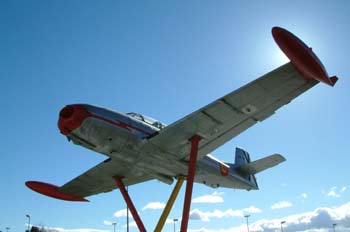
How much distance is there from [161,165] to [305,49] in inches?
371

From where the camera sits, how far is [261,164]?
68.6 ft

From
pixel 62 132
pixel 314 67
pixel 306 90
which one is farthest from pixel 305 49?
pixel 62 132

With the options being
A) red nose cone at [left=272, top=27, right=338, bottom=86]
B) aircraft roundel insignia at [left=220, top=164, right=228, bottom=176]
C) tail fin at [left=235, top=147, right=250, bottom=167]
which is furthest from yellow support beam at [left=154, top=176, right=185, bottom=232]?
red nose cone at [left=272, top=27, right=338, bottom=86]

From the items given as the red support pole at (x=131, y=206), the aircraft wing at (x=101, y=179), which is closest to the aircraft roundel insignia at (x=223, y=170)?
the aircraft wing at (x=101, y=179)

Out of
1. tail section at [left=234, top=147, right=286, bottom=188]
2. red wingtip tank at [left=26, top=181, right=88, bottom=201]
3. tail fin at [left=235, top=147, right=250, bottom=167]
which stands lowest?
red wingtip tank at [left=26, top=181, right=88, bottom=201]

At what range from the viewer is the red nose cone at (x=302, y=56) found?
36.6 ft

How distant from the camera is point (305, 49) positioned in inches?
446

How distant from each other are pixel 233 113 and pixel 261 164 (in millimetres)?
7366

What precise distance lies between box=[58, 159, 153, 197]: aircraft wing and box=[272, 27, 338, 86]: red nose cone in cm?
1081

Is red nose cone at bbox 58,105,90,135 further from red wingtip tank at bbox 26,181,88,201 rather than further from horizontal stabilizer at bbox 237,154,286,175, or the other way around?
horizontal stabilizer at bbox 237,154,286,175

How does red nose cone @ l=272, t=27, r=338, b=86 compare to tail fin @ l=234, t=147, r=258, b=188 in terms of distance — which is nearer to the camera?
red nose cone @ l=272, t=27, r=338, b=86

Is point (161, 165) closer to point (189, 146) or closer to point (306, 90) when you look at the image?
point (189, 146)

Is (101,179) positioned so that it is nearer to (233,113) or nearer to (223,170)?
(223,170)

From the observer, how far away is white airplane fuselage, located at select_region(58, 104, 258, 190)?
1437 centimetres
